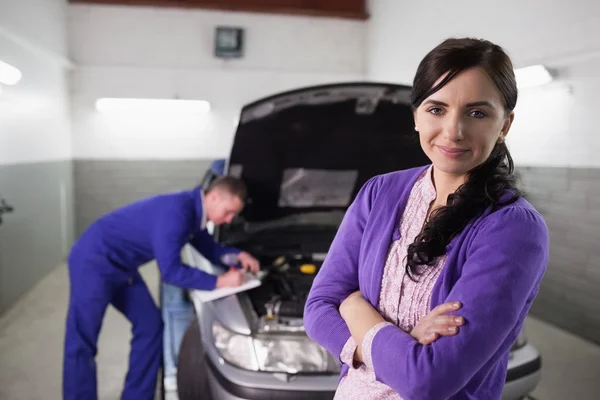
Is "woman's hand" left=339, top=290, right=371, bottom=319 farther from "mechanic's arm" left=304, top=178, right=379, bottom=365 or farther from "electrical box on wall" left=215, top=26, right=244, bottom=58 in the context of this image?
"electrical box on wall" left=215, top=26, right=244, bottom=58

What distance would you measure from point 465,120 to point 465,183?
0.41ft

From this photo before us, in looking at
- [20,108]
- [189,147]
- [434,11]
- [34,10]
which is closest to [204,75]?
[189,147]

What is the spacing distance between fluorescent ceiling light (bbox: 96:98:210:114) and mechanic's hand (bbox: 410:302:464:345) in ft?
20.7

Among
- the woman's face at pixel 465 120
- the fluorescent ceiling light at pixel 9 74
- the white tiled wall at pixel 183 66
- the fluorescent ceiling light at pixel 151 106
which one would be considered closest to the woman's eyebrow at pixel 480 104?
the woman's face at pixel 465 120

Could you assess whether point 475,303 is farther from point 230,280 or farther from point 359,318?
point 230,280

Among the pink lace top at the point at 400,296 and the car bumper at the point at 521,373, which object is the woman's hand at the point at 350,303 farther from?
the car bumper at the point at 521,373

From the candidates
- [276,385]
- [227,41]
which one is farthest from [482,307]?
[227,41]

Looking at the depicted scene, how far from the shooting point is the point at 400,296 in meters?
0.93

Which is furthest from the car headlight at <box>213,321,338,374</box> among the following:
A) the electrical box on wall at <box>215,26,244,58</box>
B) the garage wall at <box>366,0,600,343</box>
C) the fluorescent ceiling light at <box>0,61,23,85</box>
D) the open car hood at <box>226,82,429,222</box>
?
the electrical box on wall at <box>215,26,244,58</box>

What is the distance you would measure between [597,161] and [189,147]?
503 centimetres

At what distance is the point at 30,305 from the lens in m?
4.35

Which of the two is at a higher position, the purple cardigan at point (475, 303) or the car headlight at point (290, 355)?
the purple cardigan at point (475, 303)

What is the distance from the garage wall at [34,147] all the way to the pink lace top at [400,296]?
3877 mm

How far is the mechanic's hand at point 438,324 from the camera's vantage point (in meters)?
0.79
